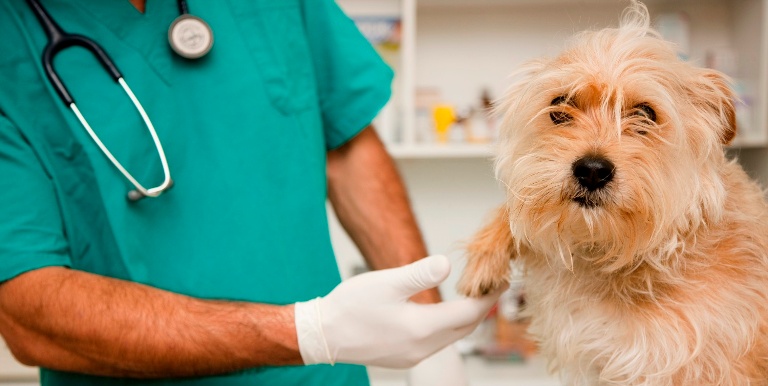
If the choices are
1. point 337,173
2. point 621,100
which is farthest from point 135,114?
point 621,100

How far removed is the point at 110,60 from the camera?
1.00 meters

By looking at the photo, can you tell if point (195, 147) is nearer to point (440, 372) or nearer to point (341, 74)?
point (341, 74)

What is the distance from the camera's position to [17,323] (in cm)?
93

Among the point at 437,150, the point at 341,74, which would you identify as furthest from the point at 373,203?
the point at 437,150

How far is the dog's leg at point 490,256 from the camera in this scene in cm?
89

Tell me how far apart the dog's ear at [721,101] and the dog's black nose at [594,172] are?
0.19 meters

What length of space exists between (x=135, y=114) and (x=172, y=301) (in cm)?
29

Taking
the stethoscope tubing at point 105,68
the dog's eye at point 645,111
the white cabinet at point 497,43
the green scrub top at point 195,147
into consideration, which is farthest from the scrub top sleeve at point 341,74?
the white cabinet at point 497,43

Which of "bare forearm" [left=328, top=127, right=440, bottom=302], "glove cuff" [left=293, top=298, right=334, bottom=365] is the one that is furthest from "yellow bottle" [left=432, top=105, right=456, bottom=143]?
"glove cuff" [left=293, top=298, right=334, bottom=365]

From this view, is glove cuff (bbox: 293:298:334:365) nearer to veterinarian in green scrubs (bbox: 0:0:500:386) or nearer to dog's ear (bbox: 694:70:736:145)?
veterinarian in green scrubs (bbox: 0:0:500:386)

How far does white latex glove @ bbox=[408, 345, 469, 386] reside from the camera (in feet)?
3.93

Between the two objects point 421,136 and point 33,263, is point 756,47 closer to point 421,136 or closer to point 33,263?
point 421,136

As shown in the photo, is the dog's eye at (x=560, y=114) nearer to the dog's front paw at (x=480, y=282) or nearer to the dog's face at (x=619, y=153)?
the dog's face at (x=619, y=153)

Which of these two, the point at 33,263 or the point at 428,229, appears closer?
the point at 33,263
